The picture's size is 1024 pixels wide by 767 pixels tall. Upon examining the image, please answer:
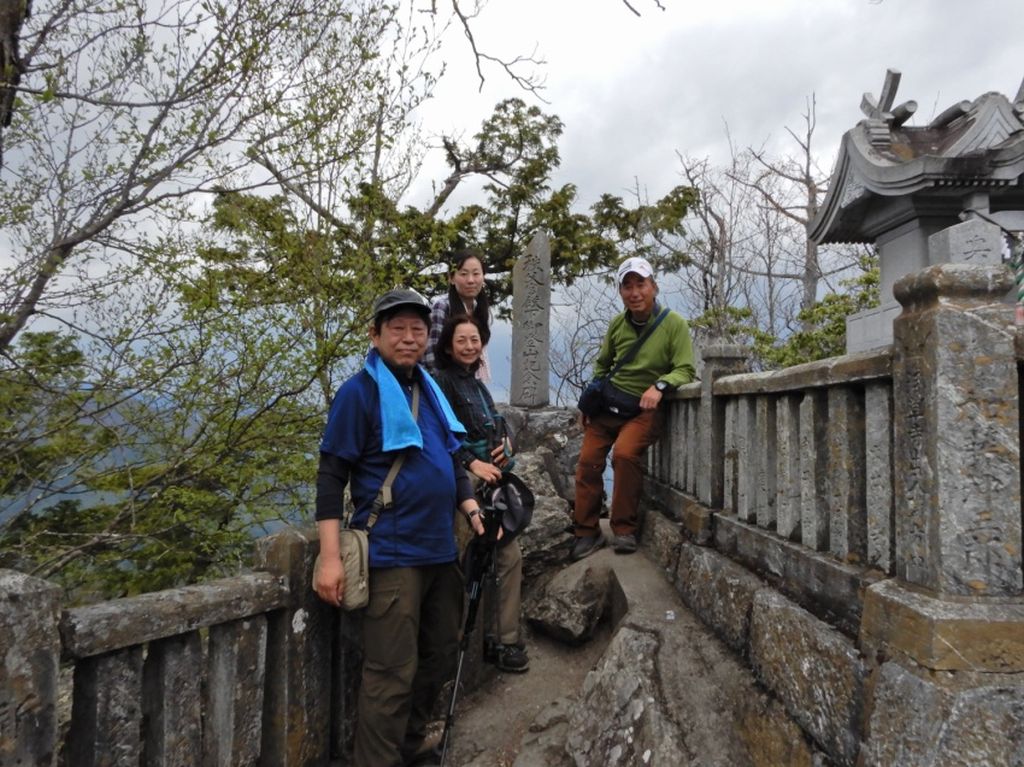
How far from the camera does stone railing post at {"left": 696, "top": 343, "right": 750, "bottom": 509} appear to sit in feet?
12.9

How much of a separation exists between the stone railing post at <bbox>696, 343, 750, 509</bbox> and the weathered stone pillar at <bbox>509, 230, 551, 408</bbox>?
3.45m

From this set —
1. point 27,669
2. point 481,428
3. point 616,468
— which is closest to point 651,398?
point 616,468

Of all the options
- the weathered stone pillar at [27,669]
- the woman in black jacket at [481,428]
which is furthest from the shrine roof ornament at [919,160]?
the weathered stone pillar at [27,669]

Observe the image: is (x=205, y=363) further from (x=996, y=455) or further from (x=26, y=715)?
(x=996, y=455)

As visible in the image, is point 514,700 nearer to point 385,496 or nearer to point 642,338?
point 385,496

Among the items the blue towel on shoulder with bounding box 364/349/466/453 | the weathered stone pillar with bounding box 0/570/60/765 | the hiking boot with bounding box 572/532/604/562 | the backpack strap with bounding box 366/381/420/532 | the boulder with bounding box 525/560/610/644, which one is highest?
the blue towel on shoulder with bounding box 364/349/466/453

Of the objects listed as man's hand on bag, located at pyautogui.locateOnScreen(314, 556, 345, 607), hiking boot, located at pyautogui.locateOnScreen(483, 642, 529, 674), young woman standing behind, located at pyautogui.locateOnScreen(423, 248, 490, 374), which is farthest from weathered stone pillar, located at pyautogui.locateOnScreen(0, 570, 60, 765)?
young woman standing behind, located at pyautogui.locateOnScreen(423, 248, 490, 374)

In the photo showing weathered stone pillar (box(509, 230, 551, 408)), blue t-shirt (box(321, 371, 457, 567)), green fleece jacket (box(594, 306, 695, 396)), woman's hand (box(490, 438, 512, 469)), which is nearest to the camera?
blue t-shirt (box(321, 371, 457, 567))

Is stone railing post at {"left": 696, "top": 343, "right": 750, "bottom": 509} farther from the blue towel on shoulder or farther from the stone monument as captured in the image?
the blue towel on shoulder

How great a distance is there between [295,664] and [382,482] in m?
0.96

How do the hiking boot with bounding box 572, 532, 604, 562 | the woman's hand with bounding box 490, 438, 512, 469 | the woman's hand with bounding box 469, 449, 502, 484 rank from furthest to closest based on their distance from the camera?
the hiking boot with bounding box 572, 532, 604, 562
the woman's hand with bounding box 490, 438, 512, 469
the woman's hand with bounding box 469, 449, 502, 484

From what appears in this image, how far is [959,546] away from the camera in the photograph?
1869 millimetres

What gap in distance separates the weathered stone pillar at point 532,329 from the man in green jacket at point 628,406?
2539 millimetres

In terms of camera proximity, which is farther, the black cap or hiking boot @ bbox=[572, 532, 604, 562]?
hiking boot @ bbox=[572, 532, 604, 562]
